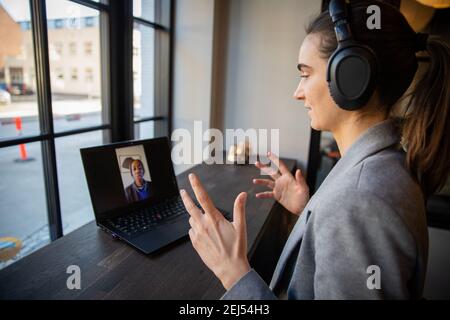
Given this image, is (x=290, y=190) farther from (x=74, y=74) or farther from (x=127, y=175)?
(x=74, y=74)

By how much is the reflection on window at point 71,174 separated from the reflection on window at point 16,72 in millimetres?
170

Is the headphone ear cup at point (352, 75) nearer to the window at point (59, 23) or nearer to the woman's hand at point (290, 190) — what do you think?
the woman's hand at point (290, 190)

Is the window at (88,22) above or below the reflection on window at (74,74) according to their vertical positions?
above

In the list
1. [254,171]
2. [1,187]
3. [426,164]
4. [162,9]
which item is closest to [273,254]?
[254,171]

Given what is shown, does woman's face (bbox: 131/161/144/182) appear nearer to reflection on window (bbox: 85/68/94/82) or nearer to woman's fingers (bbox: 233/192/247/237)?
woman's fingers (bbox: 233/192/247/237)

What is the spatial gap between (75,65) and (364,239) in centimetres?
152

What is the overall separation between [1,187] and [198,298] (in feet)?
3.54

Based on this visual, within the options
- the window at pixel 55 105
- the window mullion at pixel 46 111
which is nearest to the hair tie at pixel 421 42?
the window at pixel 55 105

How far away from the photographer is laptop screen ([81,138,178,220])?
2.84ft

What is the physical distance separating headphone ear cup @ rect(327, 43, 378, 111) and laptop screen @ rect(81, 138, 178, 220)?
0.67m

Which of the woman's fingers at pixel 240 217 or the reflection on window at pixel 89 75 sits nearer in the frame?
the woman's fingers at pixel 240 217

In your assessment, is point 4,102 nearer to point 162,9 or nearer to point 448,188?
point 162,9

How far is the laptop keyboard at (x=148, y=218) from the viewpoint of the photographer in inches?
34.0

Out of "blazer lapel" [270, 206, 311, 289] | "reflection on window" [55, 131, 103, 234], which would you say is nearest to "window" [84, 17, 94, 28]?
"reflection on window" [55, 131, 103, 234]
